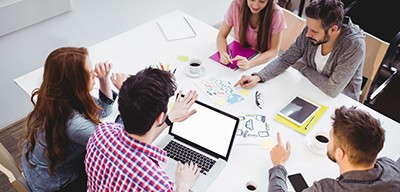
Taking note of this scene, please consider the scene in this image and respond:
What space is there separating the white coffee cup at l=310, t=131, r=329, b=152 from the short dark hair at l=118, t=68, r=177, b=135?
74 centimetres

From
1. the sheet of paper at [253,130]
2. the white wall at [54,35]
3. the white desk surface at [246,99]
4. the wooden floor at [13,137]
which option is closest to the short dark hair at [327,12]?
the white desk surface at [246,99]

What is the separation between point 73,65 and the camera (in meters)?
1.49

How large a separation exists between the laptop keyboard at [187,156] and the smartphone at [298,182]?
1.11ft

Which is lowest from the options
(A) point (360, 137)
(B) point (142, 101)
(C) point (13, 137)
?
(C) point (13, 137)

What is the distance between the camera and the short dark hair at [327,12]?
1.86m

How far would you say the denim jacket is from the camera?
1.55 metres

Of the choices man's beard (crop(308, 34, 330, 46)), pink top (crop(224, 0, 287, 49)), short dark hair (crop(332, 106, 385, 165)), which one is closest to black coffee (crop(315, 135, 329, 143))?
short dark hair (crop(332, 106, 385, 165))

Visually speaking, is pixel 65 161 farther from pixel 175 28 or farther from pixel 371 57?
pixel 371 57

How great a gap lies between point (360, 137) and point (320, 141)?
1.23 feet

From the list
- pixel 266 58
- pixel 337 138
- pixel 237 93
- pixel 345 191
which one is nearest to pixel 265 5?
pixel 266 58

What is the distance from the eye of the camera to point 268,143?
170cm

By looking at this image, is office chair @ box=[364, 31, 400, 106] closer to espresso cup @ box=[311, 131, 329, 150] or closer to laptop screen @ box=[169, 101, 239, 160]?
espresso cup @ box=[311, 131, 329, 150]

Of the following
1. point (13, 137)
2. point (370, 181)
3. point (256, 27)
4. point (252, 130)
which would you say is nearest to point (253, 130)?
point (252, 130)

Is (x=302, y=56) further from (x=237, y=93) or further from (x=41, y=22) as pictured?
(x=41, y=22)
